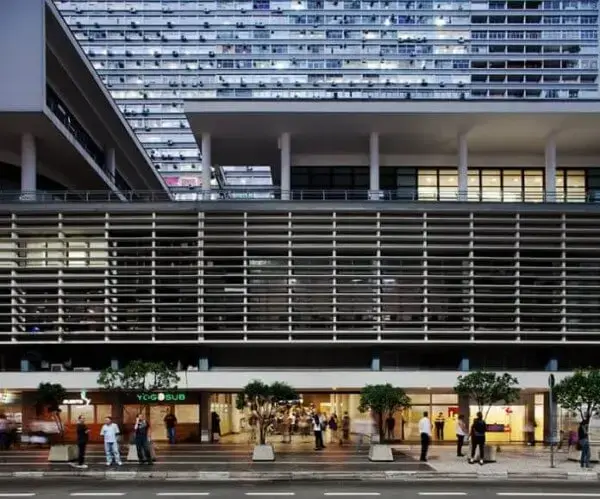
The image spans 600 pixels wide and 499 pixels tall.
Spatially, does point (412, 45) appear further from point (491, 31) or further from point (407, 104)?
point (407, 104)

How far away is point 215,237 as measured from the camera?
32.8 m

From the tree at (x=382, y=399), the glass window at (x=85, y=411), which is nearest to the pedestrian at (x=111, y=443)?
the tree at (x=382, y=399)

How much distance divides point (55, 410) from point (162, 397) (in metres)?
4.00

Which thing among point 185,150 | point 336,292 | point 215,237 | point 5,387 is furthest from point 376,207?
point 185,150

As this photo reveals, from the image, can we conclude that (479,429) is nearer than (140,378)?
Yes

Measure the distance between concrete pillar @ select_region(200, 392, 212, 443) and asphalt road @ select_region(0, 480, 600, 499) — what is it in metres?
12.5

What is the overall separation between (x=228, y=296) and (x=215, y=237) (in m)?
2.46

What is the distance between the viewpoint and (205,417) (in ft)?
112

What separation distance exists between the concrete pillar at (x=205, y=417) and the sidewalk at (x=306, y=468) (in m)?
5.30

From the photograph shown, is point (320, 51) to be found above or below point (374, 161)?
above

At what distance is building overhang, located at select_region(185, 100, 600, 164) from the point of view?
35.1 metres

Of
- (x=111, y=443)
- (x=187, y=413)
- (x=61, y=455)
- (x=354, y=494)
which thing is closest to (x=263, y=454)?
(x=111, y=443)

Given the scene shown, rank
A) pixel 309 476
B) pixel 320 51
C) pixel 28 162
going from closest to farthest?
1. pixel 309 476
2. pixel 28 162
3. pixel 320 51

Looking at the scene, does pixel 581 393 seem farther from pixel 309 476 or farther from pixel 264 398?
pixel 264 398
